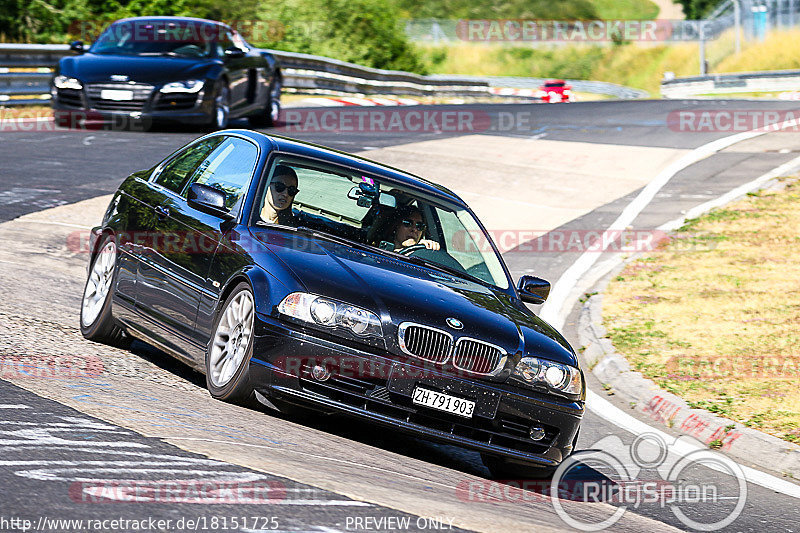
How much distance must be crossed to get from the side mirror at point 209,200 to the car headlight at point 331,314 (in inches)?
44.3

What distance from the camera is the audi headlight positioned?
1809 cm

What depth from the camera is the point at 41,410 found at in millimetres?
5914

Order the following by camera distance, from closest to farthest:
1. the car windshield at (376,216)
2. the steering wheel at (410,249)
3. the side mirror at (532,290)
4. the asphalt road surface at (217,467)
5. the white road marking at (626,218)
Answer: the asphalt road surface at (217,467)
the car windshield at (376,216)
the steering wheel at (410,249)
the side mirror at (532,290)
the white road marking at (626,218)

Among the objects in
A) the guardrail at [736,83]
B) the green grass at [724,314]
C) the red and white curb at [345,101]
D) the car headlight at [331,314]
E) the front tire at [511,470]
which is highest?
the car headlight at [331,314]

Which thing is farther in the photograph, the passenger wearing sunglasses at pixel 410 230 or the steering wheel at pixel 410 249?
the passenger wearing sunglasses at pixel 410 230

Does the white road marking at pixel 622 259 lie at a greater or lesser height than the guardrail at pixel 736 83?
greater

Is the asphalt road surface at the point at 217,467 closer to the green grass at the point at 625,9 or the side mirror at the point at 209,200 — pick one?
the side mirror at the point at 209,200

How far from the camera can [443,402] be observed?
20.7ft

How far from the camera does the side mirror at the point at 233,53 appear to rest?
62.8 ft

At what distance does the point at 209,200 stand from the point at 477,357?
75.5 inches

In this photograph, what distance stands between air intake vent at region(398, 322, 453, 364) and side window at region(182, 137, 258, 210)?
160 centimetres

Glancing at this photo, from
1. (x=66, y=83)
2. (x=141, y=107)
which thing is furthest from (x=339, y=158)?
(x=66, y=83)

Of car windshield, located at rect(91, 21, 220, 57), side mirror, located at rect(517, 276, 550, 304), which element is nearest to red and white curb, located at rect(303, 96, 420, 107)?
car windshield, located at rect(91, 21, 220, 57)

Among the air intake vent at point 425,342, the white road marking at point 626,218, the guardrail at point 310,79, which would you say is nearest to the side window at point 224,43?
the guardrail at point 310,79
